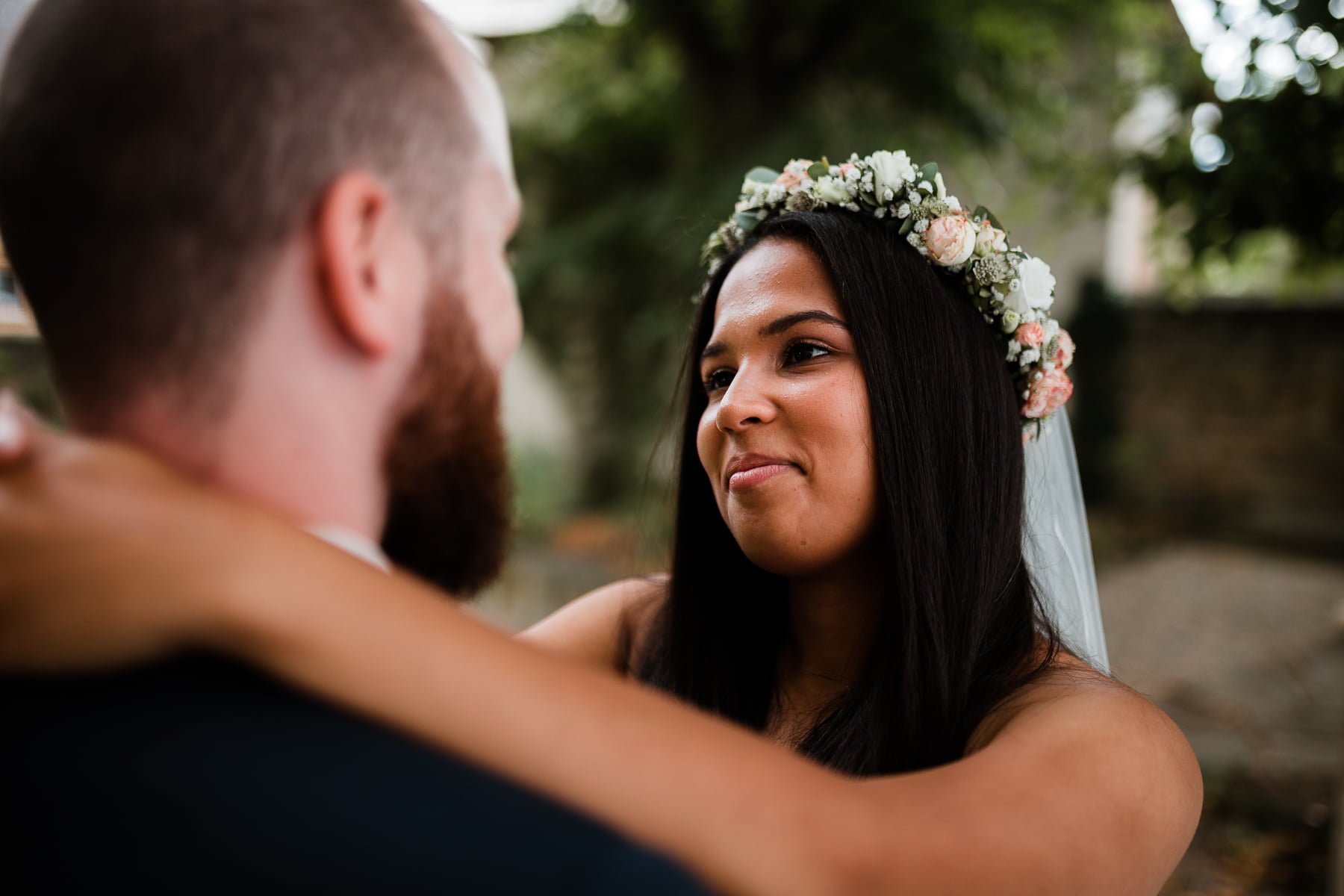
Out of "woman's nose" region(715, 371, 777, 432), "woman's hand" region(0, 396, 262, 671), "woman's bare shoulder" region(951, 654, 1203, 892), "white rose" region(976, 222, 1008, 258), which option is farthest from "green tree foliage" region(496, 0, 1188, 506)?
"woman's hand" region(0, 396, 262, 671)

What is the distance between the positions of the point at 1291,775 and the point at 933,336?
438 cm

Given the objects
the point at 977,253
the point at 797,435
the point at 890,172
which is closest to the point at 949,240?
the point at 977,253

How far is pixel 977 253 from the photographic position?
2100mm

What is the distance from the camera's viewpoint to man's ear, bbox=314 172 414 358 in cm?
85

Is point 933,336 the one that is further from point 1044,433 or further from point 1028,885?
point 1028,885

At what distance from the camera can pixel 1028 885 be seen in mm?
1116

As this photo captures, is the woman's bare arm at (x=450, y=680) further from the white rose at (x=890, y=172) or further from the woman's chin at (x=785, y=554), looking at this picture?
the white rose at (x=890, y=172)

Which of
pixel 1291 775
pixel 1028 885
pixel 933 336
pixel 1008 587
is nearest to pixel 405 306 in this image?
pixel 1028 885

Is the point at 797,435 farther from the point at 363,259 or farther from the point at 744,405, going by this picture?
the point at 363,259

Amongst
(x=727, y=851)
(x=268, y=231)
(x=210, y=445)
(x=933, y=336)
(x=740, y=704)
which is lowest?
(x=740, y=704)

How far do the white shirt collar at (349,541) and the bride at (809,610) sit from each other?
0.10 m

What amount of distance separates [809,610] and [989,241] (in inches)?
37.7

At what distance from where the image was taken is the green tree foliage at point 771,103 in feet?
20.8

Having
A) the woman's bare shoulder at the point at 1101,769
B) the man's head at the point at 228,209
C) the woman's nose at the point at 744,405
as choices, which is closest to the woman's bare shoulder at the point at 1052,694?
the woman's bare shoulder at the point at 1101,769
